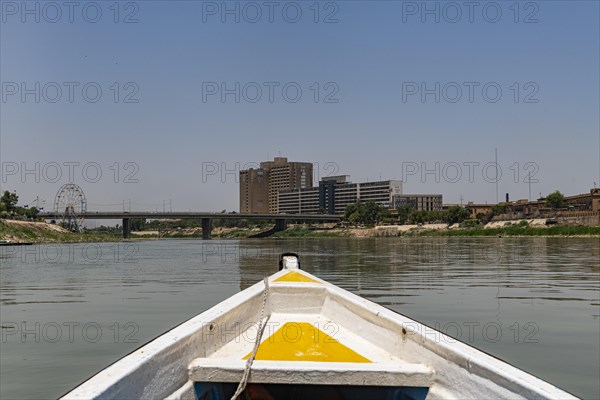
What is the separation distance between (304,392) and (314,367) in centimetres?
25

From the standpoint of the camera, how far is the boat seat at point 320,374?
12.2ft

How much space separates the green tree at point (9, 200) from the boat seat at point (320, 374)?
4425 inches

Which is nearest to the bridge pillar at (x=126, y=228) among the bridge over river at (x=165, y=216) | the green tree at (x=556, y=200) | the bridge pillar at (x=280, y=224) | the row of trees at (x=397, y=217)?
the bridge over river at (x=165, y=216)

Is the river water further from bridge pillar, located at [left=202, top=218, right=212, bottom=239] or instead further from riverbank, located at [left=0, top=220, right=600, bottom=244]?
bridge pillar, located at [left=202, top=218, right=212, bottom=239]

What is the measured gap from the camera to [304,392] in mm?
3936

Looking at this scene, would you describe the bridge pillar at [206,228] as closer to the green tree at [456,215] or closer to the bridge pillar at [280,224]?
the bridge pillar at [280,224]

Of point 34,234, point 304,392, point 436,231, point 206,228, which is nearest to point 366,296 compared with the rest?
point 304,392

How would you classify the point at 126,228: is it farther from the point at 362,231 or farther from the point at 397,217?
the point at 397,217

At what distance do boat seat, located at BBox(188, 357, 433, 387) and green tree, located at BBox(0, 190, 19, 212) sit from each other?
112400mm

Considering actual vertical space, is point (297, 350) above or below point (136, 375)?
below

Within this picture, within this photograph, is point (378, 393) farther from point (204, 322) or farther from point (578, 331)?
point (578, 331)

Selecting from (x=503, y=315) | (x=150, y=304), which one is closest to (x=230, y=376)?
(x=503, y=315)

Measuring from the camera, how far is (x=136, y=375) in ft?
9.82

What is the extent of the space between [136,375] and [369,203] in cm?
14618
